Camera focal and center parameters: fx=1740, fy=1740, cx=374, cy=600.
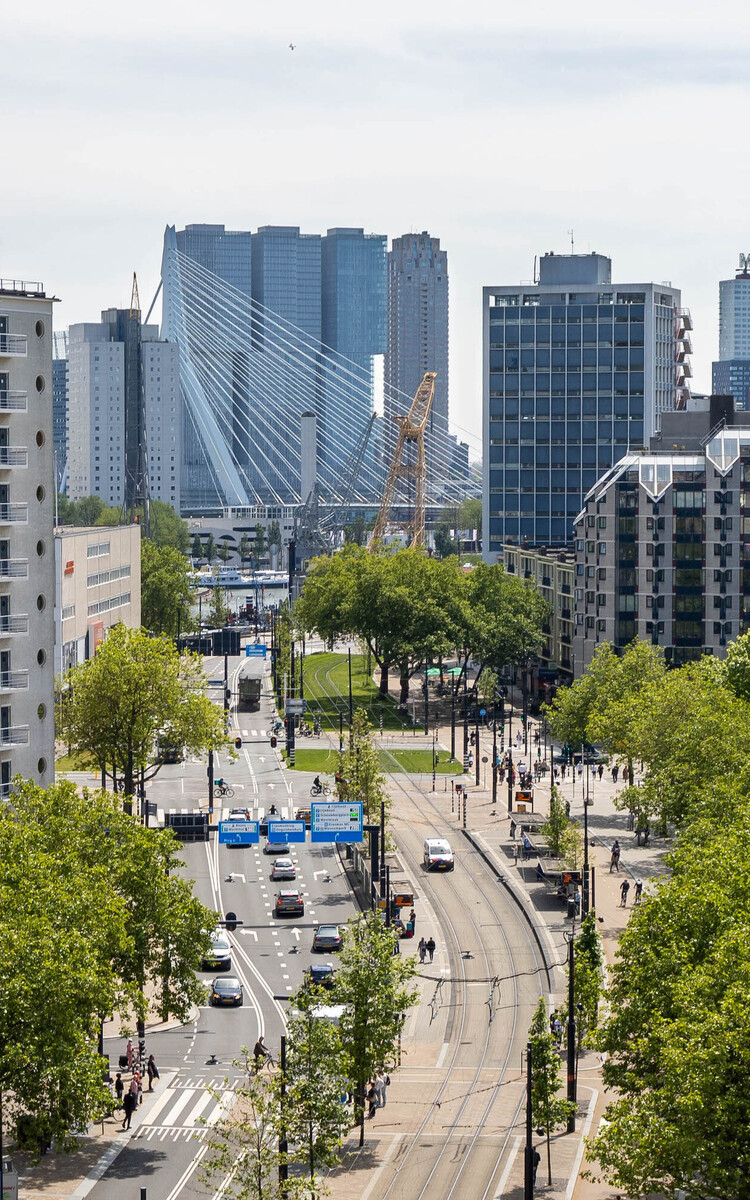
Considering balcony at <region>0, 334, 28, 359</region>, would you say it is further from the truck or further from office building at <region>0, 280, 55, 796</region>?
the truck

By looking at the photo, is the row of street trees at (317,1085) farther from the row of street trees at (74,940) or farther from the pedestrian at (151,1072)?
the row of street trees at (74,940)

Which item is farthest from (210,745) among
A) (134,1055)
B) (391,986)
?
(391,986)

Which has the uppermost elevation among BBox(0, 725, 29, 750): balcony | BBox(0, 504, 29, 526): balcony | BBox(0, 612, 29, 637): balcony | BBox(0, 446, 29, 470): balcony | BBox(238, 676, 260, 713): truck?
BBox(0, 446, 29, 470): balcony

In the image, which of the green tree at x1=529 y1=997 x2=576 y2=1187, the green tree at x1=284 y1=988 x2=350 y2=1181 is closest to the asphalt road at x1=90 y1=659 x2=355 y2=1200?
the green tree at x1=284 y1=988 x2=350 y2=1181

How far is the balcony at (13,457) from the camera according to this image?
83750 millimetres

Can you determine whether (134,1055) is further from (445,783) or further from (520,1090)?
(445,783)

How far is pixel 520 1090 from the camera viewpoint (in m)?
65.8

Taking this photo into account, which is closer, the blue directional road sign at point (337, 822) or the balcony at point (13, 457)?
the balcony at point (13, 457)

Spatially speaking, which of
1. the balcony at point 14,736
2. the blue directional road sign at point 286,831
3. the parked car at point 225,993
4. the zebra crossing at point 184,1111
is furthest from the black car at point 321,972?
the blue directional road sign at point 286,831

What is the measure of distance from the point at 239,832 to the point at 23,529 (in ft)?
81.8

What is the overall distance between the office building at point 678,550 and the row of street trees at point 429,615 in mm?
14097

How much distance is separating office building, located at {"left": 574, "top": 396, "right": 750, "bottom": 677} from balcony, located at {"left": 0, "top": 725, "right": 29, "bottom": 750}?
78.9 metres

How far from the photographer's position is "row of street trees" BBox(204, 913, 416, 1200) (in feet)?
157

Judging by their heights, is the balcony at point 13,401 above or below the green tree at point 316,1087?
above
